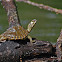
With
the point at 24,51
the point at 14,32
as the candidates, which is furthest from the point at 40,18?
the point at 24,51

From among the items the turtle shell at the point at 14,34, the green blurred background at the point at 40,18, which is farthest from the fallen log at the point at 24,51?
the green blurred background at the point at 40,18

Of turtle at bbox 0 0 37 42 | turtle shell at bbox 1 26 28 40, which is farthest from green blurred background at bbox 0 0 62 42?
turtle shell at bbox 1 26 28 40

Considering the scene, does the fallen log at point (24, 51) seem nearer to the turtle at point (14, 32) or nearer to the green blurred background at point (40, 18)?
the turtle at point (14, 32)

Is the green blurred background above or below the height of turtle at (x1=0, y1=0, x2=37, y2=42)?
below

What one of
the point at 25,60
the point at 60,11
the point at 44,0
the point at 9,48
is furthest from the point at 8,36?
the point at 44,0

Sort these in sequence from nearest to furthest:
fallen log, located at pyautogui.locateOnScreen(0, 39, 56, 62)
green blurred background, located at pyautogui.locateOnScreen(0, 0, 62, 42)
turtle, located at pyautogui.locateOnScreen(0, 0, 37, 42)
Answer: fallen log, located at pyautogui.locateOnScreen(0, 39, 56, 62)
turtle, located at pyautogui.locateOnScreen(0, 0, 37, 42)
green blurred background, located at pyautogui.locateOnScreen(0, 0, 62, 42)

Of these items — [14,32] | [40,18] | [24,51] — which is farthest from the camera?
[40,18]

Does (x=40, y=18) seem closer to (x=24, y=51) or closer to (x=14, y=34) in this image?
(x=14, y=34)

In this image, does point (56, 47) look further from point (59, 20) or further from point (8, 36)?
point (59, 20)

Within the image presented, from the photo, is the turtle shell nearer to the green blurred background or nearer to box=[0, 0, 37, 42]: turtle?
box=[0, 0, 37, 42]: turtle

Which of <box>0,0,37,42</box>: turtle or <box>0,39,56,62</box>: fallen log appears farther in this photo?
<box>0,0,37,42</box>: turtle

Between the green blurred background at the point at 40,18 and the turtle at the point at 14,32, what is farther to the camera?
the green blurred background at the point at 40,18
